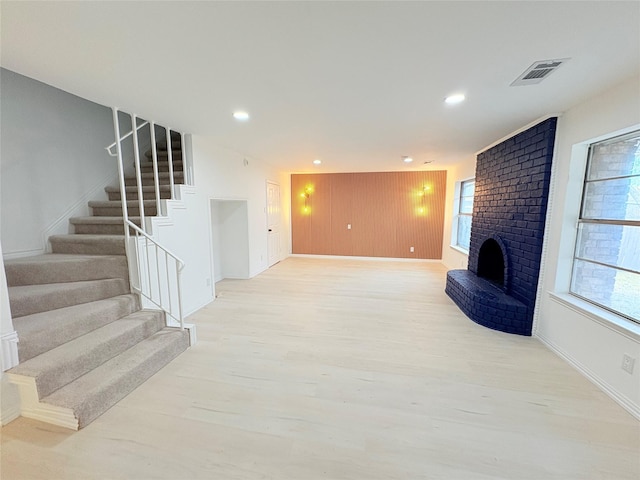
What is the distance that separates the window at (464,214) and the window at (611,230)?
A: 289 cm

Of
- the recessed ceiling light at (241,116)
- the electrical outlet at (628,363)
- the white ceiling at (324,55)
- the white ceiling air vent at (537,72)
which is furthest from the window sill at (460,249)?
the recessed ceiling light at (241,116)

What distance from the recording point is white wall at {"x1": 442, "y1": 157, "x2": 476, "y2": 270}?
17.4 ft

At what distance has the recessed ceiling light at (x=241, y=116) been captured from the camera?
8.99 feet

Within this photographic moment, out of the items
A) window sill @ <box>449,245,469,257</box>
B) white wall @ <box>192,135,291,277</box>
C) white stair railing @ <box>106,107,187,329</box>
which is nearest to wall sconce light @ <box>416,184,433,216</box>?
window sill @ <box>449,245,469,257</box>

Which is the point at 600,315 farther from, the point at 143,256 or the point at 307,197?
the point at 307,197

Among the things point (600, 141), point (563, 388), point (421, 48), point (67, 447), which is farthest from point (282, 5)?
point (563, 388)

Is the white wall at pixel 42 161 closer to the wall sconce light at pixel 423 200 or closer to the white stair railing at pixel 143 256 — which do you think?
the white stair railing at pixel 143 256

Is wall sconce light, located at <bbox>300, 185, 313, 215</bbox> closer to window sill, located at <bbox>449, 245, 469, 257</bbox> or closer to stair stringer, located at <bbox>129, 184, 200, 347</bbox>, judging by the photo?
window sill, located at <bbox>449, 245, 469, 257</bbox>

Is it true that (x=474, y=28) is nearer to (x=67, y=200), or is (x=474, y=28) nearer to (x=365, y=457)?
(x=365, y=457)

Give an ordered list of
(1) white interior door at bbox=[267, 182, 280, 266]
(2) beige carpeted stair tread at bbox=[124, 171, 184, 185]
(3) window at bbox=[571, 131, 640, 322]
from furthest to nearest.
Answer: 1. (1) white interior door at bbox=[267, 182, 280, 266]
2. (2) beige carpeted stair tread at bbox=[124, 171, 184, 185]
3. (3) window at bbox=[571, 131, 640, 322]

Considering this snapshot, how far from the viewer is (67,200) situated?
130 inches

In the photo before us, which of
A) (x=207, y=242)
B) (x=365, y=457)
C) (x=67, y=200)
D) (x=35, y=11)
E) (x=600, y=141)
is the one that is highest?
(x=35, y=11)

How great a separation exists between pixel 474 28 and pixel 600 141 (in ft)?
6.73

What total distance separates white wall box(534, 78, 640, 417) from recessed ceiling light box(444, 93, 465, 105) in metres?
1.14
